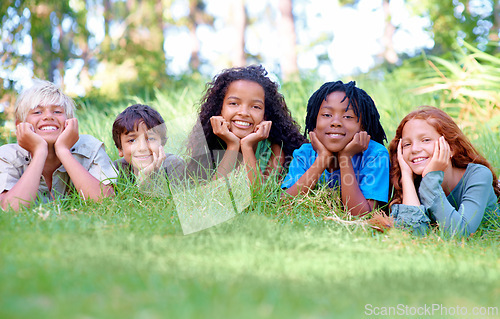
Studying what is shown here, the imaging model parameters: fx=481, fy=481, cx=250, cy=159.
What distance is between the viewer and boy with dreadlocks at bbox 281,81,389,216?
3549mm

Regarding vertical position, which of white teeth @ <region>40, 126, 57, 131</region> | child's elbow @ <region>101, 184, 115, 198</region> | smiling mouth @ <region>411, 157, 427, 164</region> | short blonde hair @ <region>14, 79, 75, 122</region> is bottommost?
child's elbow @ <region>101, 184, 115, 198</region>

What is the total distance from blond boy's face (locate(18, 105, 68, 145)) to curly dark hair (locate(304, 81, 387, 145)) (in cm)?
203

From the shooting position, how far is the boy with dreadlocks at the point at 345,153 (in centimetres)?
355

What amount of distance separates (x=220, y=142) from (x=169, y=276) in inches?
98.2

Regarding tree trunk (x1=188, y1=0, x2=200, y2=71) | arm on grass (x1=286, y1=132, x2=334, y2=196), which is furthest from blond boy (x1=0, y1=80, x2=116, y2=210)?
tree trunk (x1=188, y1=0, x2=200, y2=71)

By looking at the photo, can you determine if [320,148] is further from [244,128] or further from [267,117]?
[267,117]

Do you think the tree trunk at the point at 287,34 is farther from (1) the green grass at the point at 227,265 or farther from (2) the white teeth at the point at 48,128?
(1) the green grass at the point at 227,265

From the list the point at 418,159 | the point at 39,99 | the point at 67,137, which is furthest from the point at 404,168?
the point at 39,99

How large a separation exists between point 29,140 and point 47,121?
26 centimetres

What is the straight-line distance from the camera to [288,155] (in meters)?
4.31

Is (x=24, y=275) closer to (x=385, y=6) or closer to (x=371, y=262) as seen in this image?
(x=371, y=262)

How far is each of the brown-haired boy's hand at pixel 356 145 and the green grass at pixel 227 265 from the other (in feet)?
1.39

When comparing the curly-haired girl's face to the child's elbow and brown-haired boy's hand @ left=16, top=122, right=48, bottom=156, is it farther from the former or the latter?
brown-haired boy's hand @ left=16, top=122, right=48, bottom=156

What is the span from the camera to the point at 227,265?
2090mm
